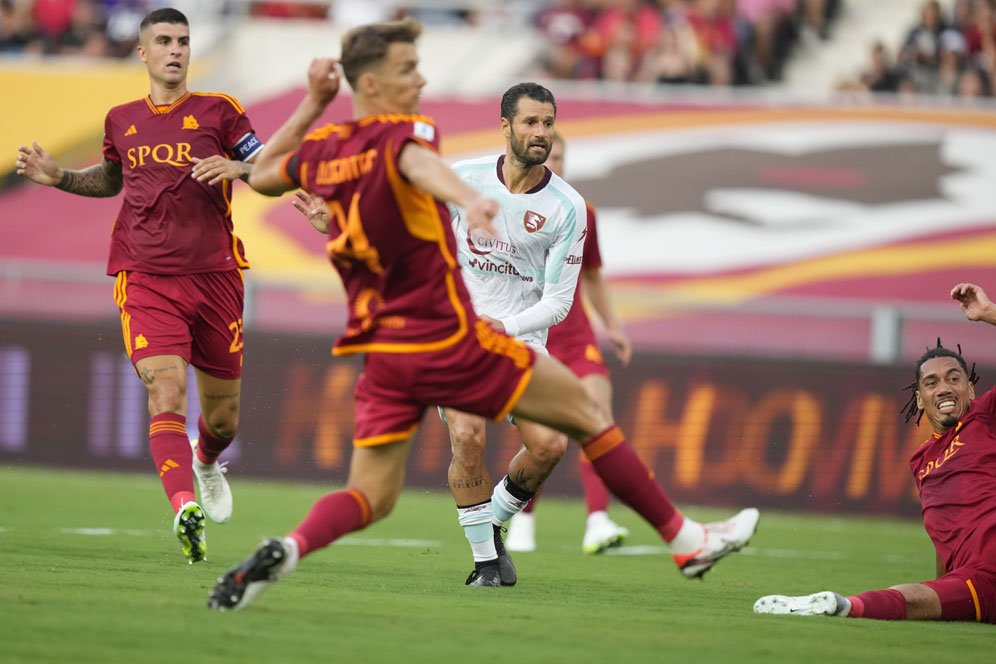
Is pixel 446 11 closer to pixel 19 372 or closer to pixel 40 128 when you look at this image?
pixel 40 128

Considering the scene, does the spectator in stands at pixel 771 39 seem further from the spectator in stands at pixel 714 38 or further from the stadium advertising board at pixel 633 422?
the stadium advertising board at pixel 633 422

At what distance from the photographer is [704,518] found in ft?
44.2

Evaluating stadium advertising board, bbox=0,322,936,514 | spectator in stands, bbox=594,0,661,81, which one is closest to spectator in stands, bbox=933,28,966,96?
spectator in stands, bbox=594,0,661,81

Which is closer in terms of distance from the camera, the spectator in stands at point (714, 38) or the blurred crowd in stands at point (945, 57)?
the blurred crowd in stands at point (945, 57)

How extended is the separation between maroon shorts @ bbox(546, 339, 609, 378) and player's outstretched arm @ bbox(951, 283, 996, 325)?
387cm

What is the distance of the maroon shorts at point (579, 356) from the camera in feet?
35.9

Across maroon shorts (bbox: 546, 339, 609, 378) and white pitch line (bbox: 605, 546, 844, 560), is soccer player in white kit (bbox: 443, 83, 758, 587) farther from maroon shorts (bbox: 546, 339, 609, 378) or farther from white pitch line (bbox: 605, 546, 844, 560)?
white pitch line (bbox: 605, 546, 844, 560)

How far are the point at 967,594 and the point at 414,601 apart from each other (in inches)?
105

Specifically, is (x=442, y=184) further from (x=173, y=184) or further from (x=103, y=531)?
(x=103, y=531)

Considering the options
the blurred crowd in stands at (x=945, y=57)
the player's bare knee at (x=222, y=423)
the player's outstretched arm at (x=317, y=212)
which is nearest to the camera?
the player's outstretched arm at (x=317, y=212)

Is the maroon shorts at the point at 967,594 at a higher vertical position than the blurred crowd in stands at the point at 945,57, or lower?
lower

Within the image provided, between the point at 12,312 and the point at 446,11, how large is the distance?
10.6m

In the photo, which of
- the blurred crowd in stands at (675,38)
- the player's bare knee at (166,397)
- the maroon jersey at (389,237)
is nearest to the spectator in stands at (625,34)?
the blurred crowd in stands at (675,38)

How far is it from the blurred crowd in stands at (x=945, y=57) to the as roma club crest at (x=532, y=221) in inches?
546
